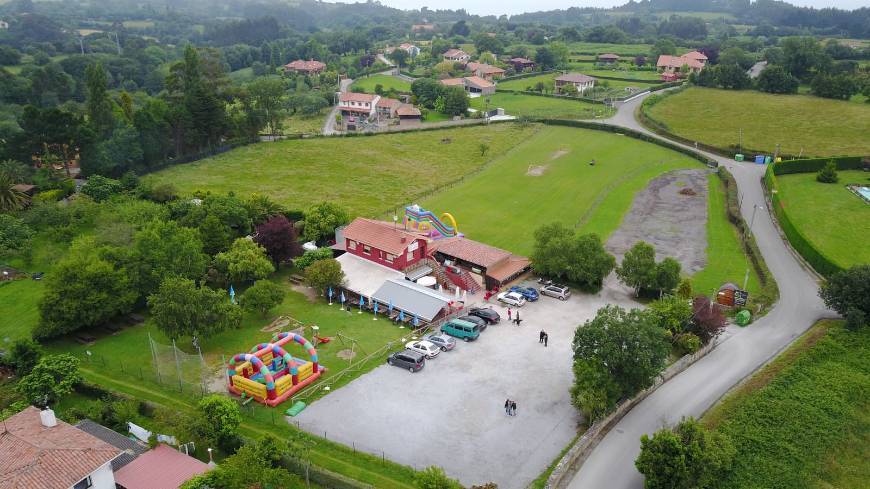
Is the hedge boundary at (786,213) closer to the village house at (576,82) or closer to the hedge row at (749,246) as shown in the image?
Answer: the hedge row at (749,246)

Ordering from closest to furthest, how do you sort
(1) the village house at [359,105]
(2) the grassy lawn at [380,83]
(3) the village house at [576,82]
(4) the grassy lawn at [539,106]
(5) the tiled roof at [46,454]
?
1. (5) the tiled roof at [46,454]
2. (4) the grassy lawn at [539,106]
3. (1) the village house at [359,105]
4. (3) the village house at [576,82]
5. (2) the grassy lawn at [380,83]

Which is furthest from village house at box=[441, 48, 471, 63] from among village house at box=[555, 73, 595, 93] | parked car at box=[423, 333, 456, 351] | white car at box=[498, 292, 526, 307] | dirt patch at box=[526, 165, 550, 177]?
parked car at box=[423, 333, 456, 351]

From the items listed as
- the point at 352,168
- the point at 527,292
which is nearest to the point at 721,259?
the point at 527,292

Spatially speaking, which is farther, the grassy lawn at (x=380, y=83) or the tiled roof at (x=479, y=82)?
the grassy lawn at (x=380, y=83)

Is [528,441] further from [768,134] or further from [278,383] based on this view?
[768,134]

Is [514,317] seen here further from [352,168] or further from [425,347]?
[352,168]

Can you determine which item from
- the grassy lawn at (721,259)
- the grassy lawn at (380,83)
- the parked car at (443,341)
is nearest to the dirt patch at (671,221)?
the grassy lawn at (721,259)

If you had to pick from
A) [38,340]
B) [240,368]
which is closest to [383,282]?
[240,368]
